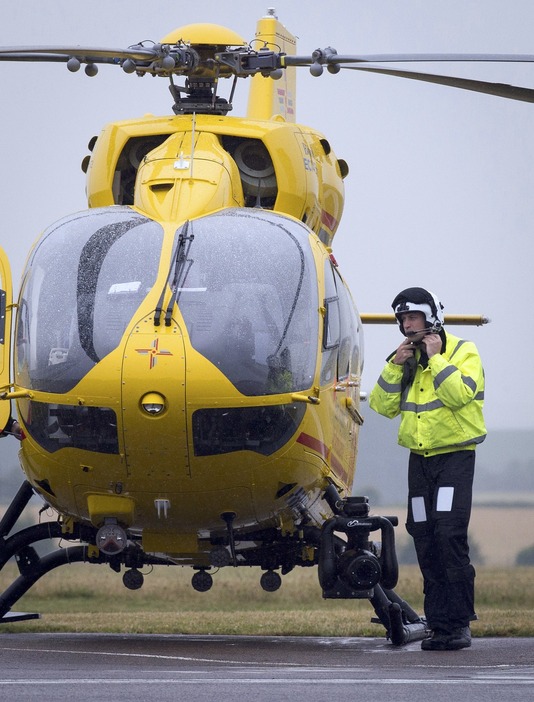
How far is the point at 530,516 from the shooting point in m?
21.6

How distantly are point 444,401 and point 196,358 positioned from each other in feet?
6.06

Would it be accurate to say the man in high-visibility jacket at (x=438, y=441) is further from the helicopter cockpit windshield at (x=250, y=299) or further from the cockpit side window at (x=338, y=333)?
the helicopter cockpit windshield at (x=250, y=299)

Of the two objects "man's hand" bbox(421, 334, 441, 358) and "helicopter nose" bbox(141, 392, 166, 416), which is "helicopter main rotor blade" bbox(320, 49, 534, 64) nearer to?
"man's hand" bbox(421, 334, 441, 358)

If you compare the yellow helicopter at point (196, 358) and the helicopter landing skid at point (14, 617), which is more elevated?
the yellow helicopter at point (196, 358)

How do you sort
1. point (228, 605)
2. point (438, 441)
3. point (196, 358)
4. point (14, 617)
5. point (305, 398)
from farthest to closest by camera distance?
point (228, 605)
point (14, 617)
point (438, 441)
point (305, 398)
point (196, 358)

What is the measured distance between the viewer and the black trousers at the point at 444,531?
9.30 metres

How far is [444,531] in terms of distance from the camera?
9.34m

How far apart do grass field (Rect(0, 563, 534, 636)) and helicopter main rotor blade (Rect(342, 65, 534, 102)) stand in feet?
12.5

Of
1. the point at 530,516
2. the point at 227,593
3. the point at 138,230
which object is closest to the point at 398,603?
the point at 138,230

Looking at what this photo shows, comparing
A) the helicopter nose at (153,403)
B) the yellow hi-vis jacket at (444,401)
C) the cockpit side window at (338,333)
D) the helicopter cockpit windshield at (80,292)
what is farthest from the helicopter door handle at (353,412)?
the helicopter nose at (153,403)

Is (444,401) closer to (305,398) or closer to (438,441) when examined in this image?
(438,441)

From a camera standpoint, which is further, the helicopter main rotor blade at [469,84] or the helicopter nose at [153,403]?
the helicopter main rotor blade at [469,84]

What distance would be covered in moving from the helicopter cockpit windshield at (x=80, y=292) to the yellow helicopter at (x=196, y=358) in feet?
0.04

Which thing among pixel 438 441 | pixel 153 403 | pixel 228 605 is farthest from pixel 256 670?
pixel 228 605
